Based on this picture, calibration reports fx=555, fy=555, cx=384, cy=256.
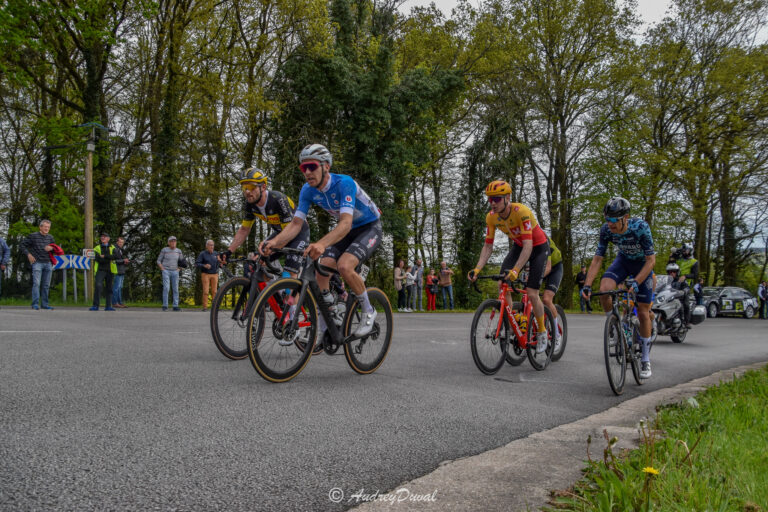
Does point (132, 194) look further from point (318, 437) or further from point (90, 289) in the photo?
point (318, 437)

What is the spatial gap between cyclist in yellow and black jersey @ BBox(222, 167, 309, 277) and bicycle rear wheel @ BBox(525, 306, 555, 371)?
305 cm

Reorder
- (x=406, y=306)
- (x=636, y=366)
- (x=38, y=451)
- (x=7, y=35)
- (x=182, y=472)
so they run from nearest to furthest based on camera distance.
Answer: (x=182, y=472)
(x=38, y=451)
(x=636, y=366)
(x=7, y=35)
(x=406, y=306)

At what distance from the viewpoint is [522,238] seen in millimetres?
6980

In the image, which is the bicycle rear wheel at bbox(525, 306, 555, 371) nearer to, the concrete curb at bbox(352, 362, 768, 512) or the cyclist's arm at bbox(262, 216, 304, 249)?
the concrete curb at bbox(352, 362, 768, 512)

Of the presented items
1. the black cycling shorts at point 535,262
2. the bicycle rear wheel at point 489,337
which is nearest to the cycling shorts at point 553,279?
the black cycling shorts at point 535,262

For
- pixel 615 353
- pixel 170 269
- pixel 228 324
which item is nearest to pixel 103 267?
pixel 170 269

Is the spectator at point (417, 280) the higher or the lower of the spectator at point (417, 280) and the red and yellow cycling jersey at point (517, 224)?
the lower

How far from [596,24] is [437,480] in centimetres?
3248

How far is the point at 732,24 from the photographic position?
30.8 m

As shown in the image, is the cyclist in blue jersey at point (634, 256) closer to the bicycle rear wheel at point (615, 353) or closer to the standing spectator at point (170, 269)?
the bicycle rear wheel at point (615, 353)

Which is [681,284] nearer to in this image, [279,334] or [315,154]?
[315,154]

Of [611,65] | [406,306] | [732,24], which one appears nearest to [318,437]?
[406,306]

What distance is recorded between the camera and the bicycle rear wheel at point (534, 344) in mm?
7055

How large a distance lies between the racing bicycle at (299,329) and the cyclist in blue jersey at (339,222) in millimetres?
107
